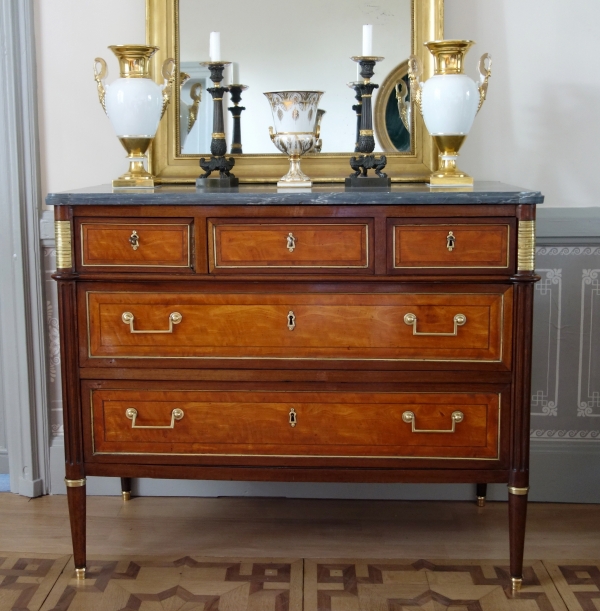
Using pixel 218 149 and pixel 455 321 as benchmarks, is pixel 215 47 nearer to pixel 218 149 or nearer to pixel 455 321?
pixel 218 149

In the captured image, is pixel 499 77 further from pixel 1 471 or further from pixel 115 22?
pixel 1 471

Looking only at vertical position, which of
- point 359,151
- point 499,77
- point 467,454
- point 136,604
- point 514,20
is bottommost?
point 136,604

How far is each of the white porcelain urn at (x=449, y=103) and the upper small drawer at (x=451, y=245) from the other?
0.26 metres

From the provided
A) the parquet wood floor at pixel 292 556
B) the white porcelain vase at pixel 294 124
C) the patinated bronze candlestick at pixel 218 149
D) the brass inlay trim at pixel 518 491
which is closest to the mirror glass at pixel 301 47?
the patinated bronze candlestick at pixel 218 149

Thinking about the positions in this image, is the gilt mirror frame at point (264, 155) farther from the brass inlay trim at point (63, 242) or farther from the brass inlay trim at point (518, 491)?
the brass inlay trim at point (518, 491)

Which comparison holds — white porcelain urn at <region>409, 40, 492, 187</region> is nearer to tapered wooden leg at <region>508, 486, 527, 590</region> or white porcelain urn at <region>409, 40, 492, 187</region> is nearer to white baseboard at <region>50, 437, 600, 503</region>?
tapered wooden leg at <region>508, 486, 527, 590</region>

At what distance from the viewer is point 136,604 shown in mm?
2414

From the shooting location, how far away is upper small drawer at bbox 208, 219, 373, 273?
7.70 ft

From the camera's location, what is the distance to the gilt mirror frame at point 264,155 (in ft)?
9.54

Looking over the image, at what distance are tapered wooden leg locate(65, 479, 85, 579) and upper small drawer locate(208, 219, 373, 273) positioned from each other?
0.84 m

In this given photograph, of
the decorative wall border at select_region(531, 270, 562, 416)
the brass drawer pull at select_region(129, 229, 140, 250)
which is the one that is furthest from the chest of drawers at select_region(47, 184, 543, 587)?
the decorative wall border at select_region(531, 270, 562, 416)

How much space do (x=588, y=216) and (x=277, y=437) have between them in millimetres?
1435

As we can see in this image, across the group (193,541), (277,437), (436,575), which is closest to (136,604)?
(193,541)

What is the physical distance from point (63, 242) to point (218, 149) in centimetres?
68
